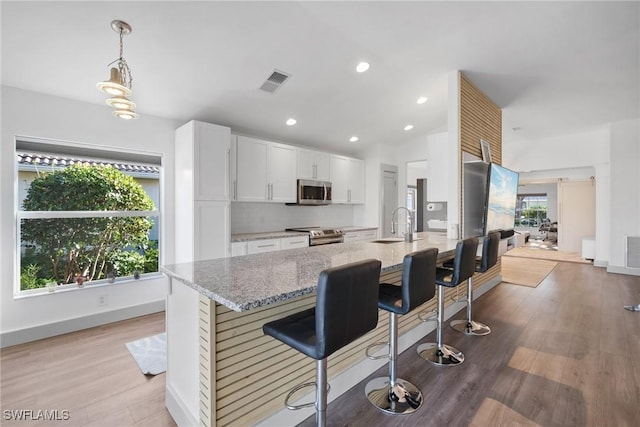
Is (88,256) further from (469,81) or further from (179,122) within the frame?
(469,81)

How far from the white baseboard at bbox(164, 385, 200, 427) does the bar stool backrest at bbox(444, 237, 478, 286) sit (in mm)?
2084

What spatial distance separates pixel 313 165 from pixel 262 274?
12.4ft

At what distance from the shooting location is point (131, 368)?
2.45 m

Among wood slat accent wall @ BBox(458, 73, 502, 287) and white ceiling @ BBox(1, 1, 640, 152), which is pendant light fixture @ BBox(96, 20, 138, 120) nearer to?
white ceiling @ BBox(1, 1, 640, 152)

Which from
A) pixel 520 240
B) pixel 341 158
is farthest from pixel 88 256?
pixel 520 240

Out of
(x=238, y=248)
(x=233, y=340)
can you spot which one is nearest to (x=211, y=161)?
(x=238, y=248)

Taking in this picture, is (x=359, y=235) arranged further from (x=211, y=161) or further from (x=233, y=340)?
(x=233, y=340)

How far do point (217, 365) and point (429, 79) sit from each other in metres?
4.05

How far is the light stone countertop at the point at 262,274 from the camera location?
1204mm

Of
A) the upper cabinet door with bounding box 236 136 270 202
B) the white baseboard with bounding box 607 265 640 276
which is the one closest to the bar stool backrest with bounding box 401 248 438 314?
the upper cabinet door with bounding box 236 136 270 202

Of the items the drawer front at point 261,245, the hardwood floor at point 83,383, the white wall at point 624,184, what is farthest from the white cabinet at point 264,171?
the white wall at point 624,184

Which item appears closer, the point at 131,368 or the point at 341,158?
the point at 131,368

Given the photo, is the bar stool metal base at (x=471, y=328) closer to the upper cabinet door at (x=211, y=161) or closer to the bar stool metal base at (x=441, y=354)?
the bar stool metal base at (x=441, y=354)

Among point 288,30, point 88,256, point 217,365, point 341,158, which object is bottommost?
point 217,365
